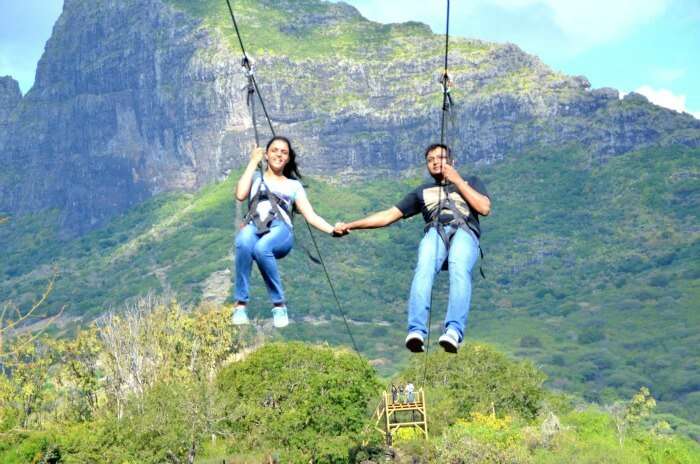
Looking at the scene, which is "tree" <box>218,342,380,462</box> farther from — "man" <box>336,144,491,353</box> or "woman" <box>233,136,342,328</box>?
"man" <box>336,144,491,353</box>

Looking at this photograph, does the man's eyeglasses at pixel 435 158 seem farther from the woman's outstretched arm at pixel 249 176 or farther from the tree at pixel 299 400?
the tree at pixel 299 400

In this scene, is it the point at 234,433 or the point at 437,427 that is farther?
the point at 437,427

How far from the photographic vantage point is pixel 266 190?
62.4ft

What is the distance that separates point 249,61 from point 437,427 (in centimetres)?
7942

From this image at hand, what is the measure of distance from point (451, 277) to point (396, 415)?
80.3 m

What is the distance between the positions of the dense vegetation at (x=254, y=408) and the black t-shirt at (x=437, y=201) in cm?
4878

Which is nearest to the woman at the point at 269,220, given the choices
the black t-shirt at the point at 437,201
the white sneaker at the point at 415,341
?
the black t-shirt at the point at 437,201

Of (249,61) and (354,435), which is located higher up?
(249,61)

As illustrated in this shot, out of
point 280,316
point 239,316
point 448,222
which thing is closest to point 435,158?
point 448,222

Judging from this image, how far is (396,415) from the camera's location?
9744 cm

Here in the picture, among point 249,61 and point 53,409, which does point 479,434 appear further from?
point 249,61

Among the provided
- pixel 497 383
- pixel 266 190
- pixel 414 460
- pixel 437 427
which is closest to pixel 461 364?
pixel 497 383

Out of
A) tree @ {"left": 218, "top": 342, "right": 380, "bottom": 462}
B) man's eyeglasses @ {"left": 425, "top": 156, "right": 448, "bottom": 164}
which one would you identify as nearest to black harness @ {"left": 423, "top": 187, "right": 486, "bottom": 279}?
man's eyeglasses @ {"left": 425, "top": 156, "right": 448, "bottom": 164}

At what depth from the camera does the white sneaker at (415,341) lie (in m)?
17.4
